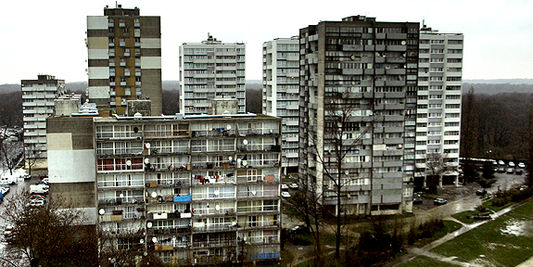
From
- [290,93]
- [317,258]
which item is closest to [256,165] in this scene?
[317,258]

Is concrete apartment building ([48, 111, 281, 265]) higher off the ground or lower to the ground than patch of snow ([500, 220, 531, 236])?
higher

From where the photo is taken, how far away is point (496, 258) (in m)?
41.5

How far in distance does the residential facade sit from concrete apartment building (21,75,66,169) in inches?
1905

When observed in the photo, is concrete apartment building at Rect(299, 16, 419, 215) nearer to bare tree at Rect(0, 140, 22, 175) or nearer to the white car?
the white car

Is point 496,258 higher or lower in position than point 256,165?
lower

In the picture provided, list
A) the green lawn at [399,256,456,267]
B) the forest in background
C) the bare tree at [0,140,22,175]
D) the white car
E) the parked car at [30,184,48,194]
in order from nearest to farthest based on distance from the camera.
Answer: the green lawn at [399,256,456,267] < the parked car at [30,184,48,194] < the white car < the bare tree at [0,140,22,175] < the forest in background

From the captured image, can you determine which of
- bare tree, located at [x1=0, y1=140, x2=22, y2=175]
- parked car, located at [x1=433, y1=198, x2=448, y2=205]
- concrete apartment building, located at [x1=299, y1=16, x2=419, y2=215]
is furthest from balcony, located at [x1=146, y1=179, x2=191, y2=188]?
bare tree, located at [x1=0, y1=140, x2=22, y2=175]

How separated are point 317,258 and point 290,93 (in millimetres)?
38289

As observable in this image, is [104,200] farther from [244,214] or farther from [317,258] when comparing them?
[317,258]

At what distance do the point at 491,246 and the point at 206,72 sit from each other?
49682 millimetres

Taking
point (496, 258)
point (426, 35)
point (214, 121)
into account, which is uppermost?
point (426, 35)

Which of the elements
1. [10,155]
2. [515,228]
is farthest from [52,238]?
[10,155]

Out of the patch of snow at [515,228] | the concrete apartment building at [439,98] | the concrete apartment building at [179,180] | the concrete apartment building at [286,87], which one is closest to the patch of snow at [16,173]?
the concrete apartment building at [286,87]

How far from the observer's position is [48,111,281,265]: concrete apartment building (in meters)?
35.9
